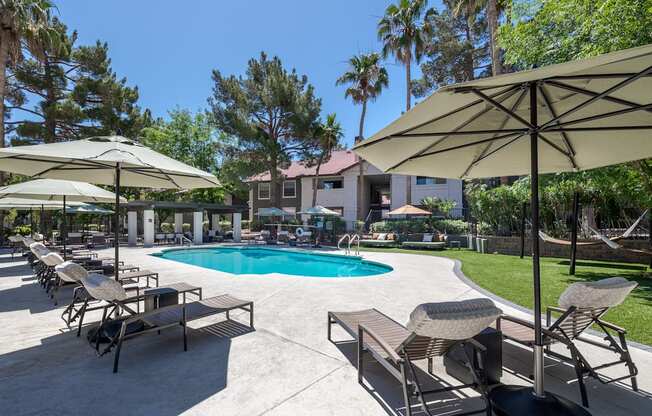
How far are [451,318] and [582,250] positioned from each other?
581 inches

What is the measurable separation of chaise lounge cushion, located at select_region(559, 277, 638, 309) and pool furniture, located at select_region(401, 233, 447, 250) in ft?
50.1

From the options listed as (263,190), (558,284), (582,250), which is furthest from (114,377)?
(263,190)

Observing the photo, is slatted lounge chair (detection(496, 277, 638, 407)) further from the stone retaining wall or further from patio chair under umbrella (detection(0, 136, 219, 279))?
the stone retaining wall

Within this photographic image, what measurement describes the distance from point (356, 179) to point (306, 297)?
75.8 feet

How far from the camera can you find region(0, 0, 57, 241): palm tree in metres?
14.7

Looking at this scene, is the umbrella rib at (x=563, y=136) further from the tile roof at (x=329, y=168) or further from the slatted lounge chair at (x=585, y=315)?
the tile roof at (x=329, y=168)

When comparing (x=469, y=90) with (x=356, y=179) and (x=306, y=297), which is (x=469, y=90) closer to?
(x=306, y=297)

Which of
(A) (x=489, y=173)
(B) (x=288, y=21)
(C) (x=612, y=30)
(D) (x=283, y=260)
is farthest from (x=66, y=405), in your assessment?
(B) (x=288, y=21)

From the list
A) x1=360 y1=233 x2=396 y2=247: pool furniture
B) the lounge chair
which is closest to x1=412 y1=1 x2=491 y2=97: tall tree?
x1=360 y1=233 x2=396 y2=247: pool furniture

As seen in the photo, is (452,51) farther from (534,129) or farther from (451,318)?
(451,318)

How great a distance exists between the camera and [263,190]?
110 feet

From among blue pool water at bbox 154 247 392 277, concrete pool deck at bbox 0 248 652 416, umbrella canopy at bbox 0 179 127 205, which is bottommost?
blue pool water at bbox 154 247 392 277

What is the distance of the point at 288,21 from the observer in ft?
61.8

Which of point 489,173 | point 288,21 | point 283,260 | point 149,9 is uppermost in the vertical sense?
point 288,21
